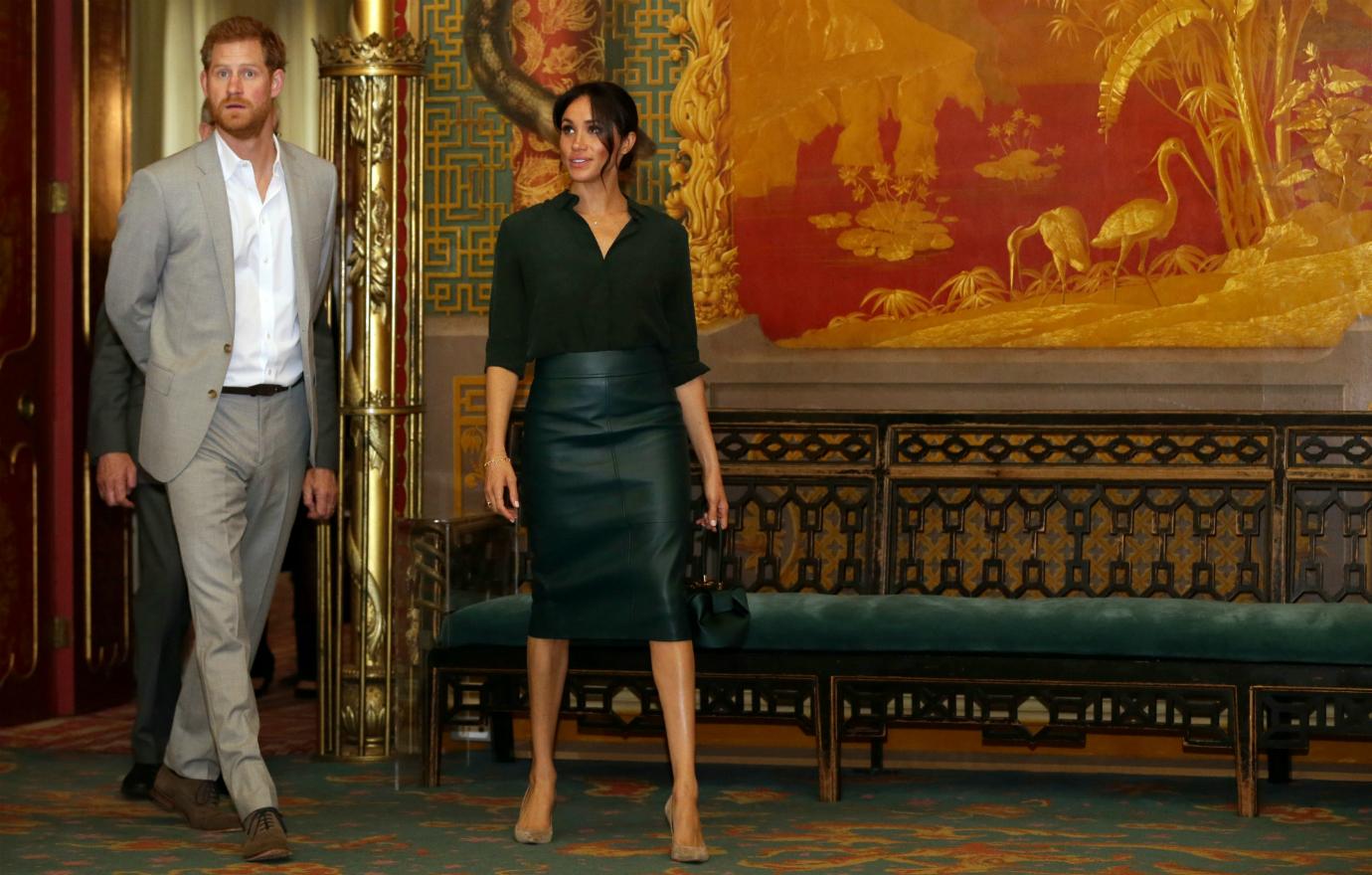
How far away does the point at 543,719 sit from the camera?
4.43 m

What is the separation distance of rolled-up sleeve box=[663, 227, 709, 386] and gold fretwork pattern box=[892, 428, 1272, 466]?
1.34 m

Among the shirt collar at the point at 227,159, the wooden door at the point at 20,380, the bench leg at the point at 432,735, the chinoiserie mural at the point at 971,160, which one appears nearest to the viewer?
the shirt collar at the point at 227,159

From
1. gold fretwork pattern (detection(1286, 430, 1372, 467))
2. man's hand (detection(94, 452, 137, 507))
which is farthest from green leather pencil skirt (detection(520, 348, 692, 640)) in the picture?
gold fretwork pattern (detection(1286, 430, 1372, 467))

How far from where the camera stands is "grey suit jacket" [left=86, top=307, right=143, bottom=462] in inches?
188

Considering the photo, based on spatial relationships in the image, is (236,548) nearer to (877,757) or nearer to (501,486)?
(501,486)

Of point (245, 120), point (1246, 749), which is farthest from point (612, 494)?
point (1246, 749)

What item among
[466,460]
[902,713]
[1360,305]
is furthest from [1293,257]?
[466,460]

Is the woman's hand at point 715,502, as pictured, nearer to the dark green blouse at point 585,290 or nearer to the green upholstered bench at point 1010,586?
the dark green blouse at point 585,290

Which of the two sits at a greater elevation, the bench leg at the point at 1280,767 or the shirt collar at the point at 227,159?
the shirt collar at the point at 227,159

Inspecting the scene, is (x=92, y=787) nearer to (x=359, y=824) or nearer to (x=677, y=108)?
(x=359, y=824)

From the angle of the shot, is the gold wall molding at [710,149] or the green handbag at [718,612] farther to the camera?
the gold wall molding at [710,149]

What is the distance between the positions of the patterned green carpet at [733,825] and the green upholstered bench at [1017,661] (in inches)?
8.0

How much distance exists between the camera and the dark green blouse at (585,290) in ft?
14.1

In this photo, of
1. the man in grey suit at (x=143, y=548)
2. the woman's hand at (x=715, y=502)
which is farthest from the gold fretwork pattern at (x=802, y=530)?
the man in grey suit at (x=143, y=548)
